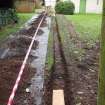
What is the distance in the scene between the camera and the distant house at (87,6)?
54000 mm

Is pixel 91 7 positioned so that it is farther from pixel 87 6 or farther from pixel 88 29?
pixel 88 29

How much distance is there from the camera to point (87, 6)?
180 ft

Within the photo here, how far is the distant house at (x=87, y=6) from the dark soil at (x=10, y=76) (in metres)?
41.8

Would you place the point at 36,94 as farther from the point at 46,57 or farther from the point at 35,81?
the point at 46,57

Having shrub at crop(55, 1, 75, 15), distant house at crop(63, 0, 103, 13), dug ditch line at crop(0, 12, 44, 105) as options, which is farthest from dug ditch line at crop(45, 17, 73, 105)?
A: distant house at crop(63, 0, 103, 13)

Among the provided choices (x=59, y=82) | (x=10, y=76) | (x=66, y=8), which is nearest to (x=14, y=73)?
(x=10, y=76)

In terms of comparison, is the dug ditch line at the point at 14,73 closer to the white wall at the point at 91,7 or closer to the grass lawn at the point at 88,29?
the grass lawn at the point at 88,29

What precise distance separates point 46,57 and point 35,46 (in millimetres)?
3303

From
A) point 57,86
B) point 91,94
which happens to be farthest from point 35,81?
point 91,94

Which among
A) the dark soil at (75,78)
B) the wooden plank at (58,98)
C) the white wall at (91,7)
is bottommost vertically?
the white wall at (91,7)

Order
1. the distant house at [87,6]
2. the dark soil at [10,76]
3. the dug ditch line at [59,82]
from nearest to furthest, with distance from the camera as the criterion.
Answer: the dug ditch line at [59,82]
the dark soil at [10,76]
the distant house at [87,6]

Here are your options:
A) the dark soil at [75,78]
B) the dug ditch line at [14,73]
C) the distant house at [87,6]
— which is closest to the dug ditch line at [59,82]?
the dark soil at [75,78]

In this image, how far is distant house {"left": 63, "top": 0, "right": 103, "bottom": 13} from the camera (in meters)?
54.0

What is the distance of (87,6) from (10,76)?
4573cm
